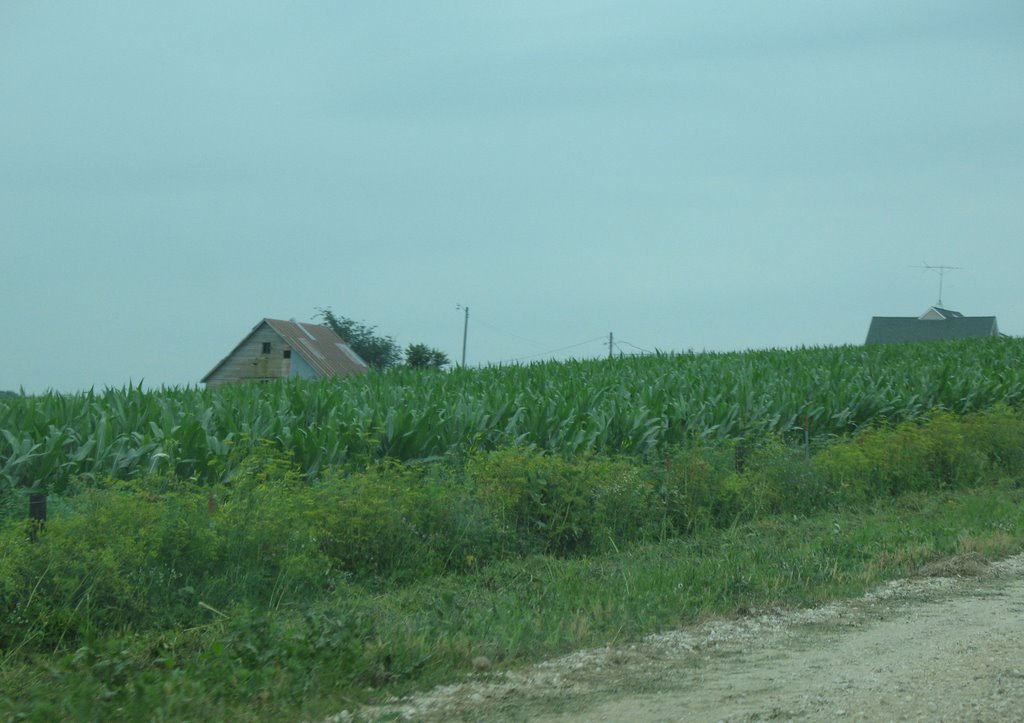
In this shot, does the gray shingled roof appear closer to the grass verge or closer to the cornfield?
the cornfield

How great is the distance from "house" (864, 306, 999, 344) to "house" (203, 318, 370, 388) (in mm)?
33994

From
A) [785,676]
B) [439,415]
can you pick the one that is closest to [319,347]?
[439,415]

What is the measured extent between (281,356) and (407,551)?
5768cm

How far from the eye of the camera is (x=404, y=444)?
1338 cm

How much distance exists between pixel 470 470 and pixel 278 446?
333 centimetres

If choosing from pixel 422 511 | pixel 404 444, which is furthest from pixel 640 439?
pixel 422 511

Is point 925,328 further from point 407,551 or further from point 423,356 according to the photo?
point 407,551

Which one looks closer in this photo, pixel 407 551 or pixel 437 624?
pixel 437 624

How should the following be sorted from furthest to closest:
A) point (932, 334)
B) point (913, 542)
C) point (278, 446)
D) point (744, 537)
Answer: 1. point (932, 334)
2. point (278, 446)
3. point (744, 537)
4. point (913, 542)

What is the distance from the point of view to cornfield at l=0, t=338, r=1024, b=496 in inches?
456

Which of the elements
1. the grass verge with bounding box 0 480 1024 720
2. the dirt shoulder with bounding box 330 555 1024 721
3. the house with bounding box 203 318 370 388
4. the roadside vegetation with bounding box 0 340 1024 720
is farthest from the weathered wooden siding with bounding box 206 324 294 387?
the dirt shoulder with bounding box 330 555 1024 721

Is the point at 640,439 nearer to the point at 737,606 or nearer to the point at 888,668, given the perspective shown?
the point at 737,606

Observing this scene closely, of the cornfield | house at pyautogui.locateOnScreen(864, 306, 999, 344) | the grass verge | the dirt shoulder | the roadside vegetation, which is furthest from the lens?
house at pyautogui.locateOnScreen(864, 306, 999, 344)

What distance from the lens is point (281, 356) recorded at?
214 feet
